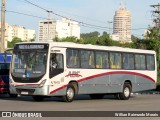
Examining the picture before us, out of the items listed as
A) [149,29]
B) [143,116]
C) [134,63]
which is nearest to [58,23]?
[149,29]

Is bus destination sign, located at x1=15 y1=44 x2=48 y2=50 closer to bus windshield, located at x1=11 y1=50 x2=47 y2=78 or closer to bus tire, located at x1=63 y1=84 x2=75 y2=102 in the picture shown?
bus windshield, located at x1=11 y1=50 x2=47 y2=78

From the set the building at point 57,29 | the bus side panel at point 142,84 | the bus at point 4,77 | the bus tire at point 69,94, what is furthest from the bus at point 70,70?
the building at point 57,29

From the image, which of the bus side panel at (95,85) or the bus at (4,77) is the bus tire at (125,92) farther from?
the bus at (4,77)

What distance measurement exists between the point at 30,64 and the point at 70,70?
79.2 inches

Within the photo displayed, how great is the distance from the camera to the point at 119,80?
90.8 feet

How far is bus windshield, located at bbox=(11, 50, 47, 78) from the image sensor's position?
898 inches

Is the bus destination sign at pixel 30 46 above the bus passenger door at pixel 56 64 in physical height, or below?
above

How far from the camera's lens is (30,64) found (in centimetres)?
2300

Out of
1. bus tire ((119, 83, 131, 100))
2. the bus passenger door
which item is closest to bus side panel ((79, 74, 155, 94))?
bus tire ((119, 83, 131, 100))

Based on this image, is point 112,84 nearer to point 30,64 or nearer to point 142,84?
point 142,84

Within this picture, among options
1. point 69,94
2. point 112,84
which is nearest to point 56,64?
point 69,94

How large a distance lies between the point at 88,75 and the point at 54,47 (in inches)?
115

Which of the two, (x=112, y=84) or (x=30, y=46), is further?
(x=112, y=84)

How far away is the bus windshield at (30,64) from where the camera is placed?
22797 millimetres
